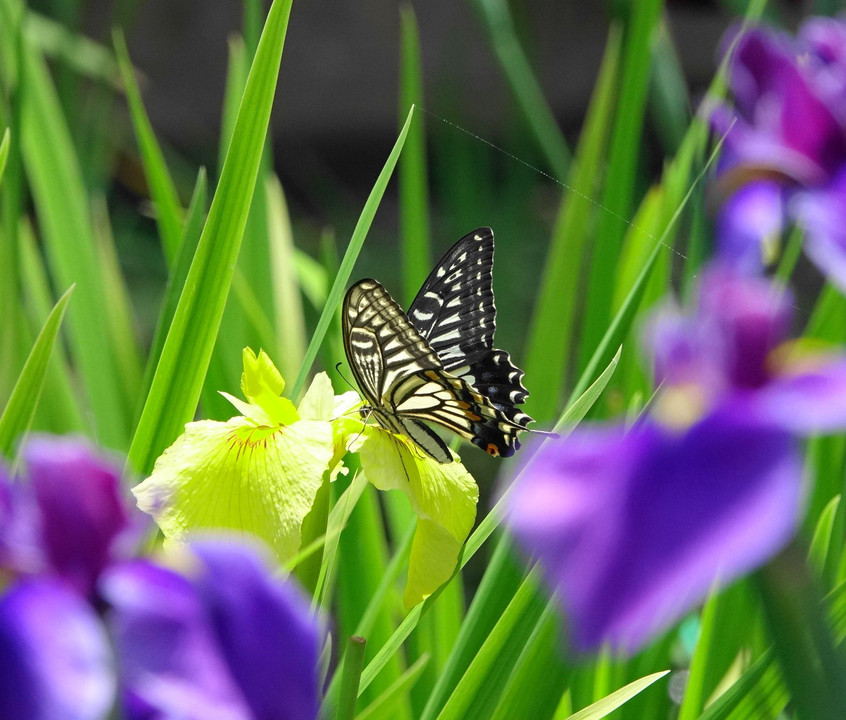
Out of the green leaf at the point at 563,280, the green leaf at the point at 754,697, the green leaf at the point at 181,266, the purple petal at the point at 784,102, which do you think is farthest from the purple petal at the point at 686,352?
the green leaf at the point at 563,280

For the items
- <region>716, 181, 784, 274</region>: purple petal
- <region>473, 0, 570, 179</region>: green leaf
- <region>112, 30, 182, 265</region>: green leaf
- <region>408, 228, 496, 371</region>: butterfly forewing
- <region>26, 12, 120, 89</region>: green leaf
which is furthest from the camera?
<region>26, 12, 120, 89</region>: green leaf

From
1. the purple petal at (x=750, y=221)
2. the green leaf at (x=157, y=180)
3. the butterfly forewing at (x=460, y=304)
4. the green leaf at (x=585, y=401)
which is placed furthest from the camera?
the green leaf at (x=157, y=180)

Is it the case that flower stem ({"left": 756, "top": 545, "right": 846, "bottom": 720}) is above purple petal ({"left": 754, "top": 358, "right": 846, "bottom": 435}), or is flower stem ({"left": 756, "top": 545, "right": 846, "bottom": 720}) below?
below

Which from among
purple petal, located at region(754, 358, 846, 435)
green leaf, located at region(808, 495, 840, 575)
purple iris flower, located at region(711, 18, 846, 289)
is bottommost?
green leaf, located at region(808, 495, 840, 575)

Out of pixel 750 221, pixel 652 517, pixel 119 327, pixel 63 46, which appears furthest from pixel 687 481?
pixel 63 46

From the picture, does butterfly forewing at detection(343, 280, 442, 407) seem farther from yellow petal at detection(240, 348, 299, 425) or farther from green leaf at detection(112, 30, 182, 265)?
green leaf at detection(112, 30, 182, 265)

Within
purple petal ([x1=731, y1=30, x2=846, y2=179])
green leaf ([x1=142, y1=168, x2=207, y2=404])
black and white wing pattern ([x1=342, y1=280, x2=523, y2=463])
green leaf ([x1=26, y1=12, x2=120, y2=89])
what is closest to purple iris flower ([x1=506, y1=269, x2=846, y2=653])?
purple petal ([x1=731, y1=30, x2=846, y2=179])

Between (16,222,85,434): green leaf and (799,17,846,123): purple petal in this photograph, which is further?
(16,222,85,434): green leaf

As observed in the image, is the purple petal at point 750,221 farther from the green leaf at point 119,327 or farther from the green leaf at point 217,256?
the green leaf at point 119,327
